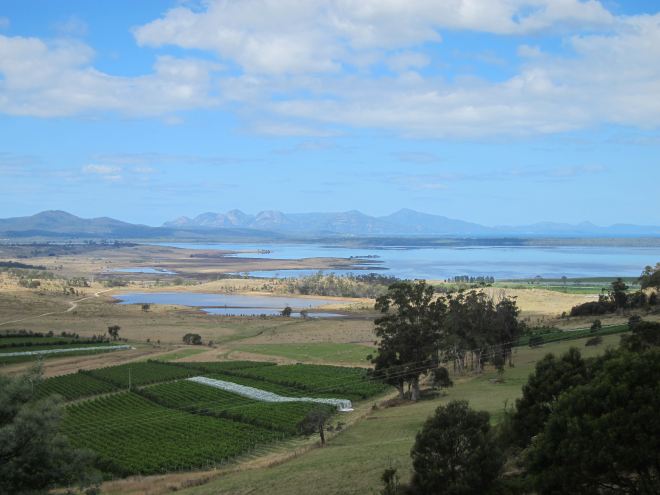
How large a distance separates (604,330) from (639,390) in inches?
1772

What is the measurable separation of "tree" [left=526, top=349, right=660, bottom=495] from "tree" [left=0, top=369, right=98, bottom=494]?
11.9m

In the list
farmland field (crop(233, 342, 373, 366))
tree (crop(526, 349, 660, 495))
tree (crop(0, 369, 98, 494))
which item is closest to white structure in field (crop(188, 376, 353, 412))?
farmland field (crop(233, 342, 373, 366))

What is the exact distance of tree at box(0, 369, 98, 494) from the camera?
1591 cm

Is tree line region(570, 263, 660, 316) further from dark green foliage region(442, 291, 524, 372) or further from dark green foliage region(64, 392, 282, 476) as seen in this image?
dark green foliage region(64, 392, 282, 476)

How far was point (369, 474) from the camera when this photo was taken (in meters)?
22.4

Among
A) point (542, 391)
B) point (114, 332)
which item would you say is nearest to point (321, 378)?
point (542, 391)

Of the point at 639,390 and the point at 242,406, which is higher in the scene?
the point at 639,390

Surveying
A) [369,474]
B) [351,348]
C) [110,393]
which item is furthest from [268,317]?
[369,474]

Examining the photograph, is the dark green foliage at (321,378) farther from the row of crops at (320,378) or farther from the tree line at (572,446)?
the tree line at (572,446)

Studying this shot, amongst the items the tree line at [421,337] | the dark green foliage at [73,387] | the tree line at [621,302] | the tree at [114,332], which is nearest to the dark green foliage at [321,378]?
the tree line at [421,337]

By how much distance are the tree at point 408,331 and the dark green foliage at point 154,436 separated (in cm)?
1171

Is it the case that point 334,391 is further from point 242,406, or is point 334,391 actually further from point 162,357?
point 162,357

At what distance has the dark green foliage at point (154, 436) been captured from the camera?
31641mm

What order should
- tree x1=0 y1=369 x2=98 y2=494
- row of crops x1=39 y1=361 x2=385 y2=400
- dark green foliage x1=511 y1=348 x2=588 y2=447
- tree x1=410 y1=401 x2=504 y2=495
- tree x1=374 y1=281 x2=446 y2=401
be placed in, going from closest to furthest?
tree x1=0 y1=369 x2=98 y2=494 < tree x1=410 y1=401 x2=504 y2=495 < dark green foliage x1=511 y1=348 x2=588 y2=447 < tree x1=374 y1=281 x2=446 y2=401 < row of crops x1=39 y1=361 x2=385 y2=400
